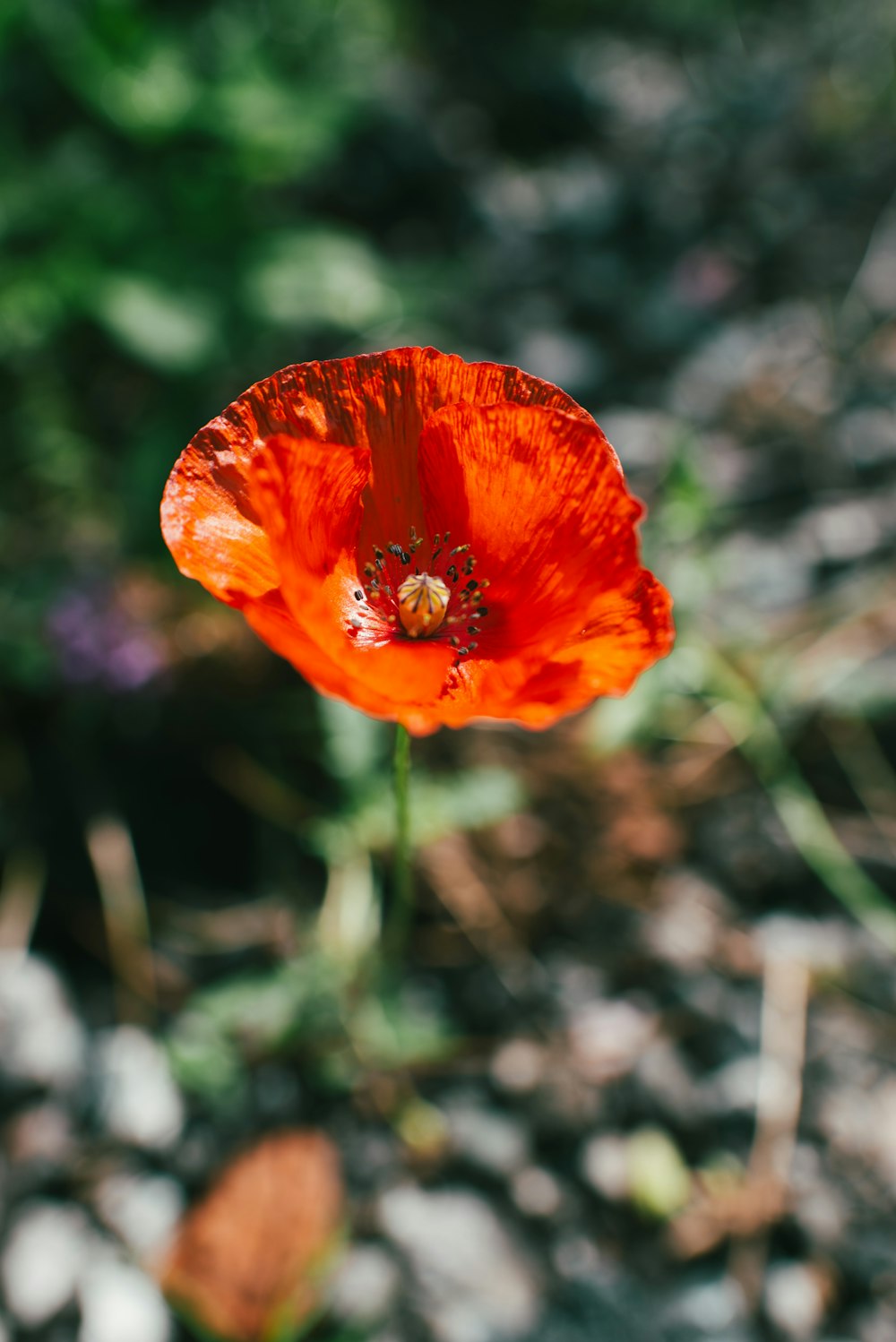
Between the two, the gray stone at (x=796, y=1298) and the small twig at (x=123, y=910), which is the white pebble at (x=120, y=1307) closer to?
the small twig at (x=123, y=910)

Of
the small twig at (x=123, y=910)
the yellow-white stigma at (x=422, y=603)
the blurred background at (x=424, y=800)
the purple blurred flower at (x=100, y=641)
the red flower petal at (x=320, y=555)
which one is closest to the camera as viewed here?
the red flower petal at (x=320, y=555)

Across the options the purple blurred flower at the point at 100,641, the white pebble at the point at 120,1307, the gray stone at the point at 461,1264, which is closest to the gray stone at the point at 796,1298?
the gray stone at the point at 461,1264

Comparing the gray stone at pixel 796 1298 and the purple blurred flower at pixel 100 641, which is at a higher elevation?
the purple blurred flower at pixel 100 641

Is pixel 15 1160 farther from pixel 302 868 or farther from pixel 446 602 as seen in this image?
pixel 446 602

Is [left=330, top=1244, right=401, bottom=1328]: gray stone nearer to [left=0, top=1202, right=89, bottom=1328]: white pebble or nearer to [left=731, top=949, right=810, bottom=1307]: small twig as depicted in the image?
[left=0, top=1202, right=89, bottom=1328]: white pebble

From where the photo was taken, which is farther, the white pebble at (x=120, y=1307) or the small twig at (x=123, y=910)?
the small twig at (x=123, y=910)

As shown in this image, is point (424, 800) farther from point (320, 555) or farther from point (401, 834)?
point (320, 555)

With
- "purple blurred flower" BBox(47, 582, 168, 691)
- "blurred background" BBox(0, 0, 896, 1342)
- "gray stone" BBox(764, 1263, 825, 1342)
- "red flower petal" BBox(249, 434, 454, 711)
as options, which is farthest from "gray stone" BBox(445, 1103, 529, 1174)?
"purple blurred flower" BBox(47, 582, 168, 691)

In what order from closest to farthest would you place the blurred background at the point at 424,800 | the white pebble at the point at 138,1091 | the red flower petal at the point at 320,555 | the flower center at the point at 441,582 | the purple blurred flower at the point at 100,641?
the red flower petal at the point at 320,555 < the flower center at the point at 441,582 < the blurred background at the point at 424,800 < the white pebble at the point at 138,1091 < the purple blurred flower at the point at 100,641
